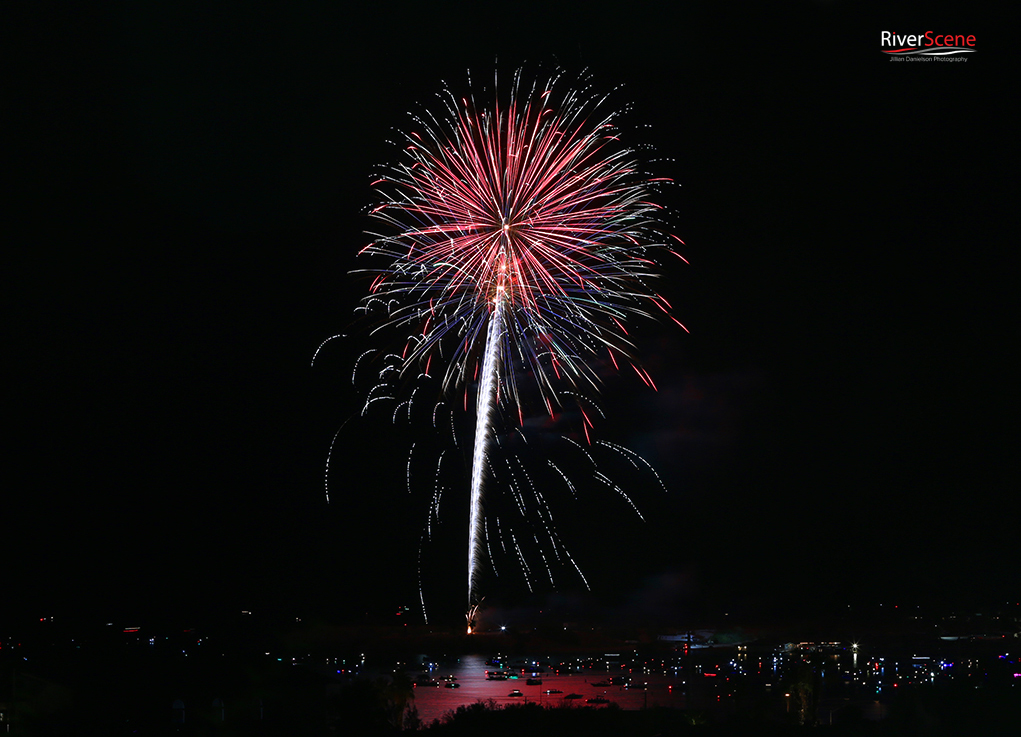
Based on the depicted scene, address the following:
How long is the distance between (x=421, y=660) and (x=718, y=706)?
9596 cm

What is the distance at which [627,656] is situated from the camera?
161875 mm

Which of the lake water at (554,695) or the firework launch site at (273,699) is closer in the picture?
the firework launch site at (273,699)

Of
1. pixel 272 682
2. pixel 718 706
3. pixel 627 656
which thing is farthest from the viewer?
pixel 627 656

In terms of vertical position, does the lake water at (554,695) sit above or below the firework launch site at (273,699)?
below

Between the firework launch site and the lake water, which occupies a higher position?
the firework launch site

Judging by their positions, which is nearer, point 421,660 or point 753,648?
point 421,660

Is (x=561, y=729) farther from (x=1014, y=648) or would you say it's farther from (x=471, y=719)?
(x=1014, y=648)

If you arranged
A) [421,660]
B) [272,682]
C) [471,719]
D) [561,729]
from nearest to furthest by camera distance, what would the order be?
[561,729], [471,719], [272,682], [421,660]

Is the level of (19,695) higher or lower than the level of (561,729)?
higher

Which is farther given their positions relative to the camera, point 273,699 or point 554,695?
point 554,695

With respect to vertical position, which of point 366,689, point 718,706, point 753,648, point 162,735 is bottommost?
point 753,648

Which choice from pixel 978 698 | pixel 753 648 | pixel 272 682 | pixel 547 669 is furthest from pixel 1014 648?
pixel 272 682

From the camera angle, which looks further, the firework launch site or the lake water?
the lake water

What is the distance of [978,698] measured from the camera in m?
23.7
